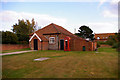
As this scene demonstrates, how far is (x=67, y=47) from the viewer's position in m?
19.4

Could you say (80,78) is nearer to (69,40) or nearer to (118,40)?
(118,40)

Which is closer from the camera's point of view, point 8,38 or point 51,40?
point 8,38

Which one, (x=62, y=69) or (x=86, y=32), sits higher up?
(x=86, y=32)

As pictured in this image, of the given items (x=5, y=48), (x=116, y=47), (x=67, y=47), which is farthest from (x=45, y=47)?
(x=116, y=47)

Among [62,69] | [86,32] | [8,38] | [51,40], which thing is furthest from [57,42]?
[86,32]

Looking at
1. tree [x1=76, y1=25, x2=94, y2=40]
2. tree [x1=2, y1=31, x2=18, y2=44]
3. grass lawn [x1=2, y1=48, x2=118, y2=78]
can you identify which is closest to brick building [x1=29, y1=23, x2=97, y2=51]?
tree [x1=2, y1=31, x2=18, y2=44]

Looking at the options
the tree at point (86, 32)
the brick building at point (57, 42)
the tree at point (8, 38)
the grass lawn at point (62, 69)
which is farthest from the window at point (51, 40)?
the tree at point (86, 32)

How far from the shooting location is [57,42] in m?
21.7

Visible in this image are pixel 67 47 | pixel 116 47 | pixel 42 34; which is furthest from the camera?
pixel 42 34

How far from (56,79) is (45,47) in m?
17.8

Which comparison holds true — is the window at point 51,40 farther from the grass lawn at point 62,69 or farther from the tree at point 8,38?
the grass lawn at point 62,69

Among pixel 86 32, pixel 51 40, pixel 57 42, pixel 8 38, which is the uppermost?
pixel 86 32

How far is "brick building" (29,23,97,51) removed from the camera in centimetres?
1927

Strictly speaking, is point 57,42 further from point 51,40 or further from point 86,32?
point 86,32
